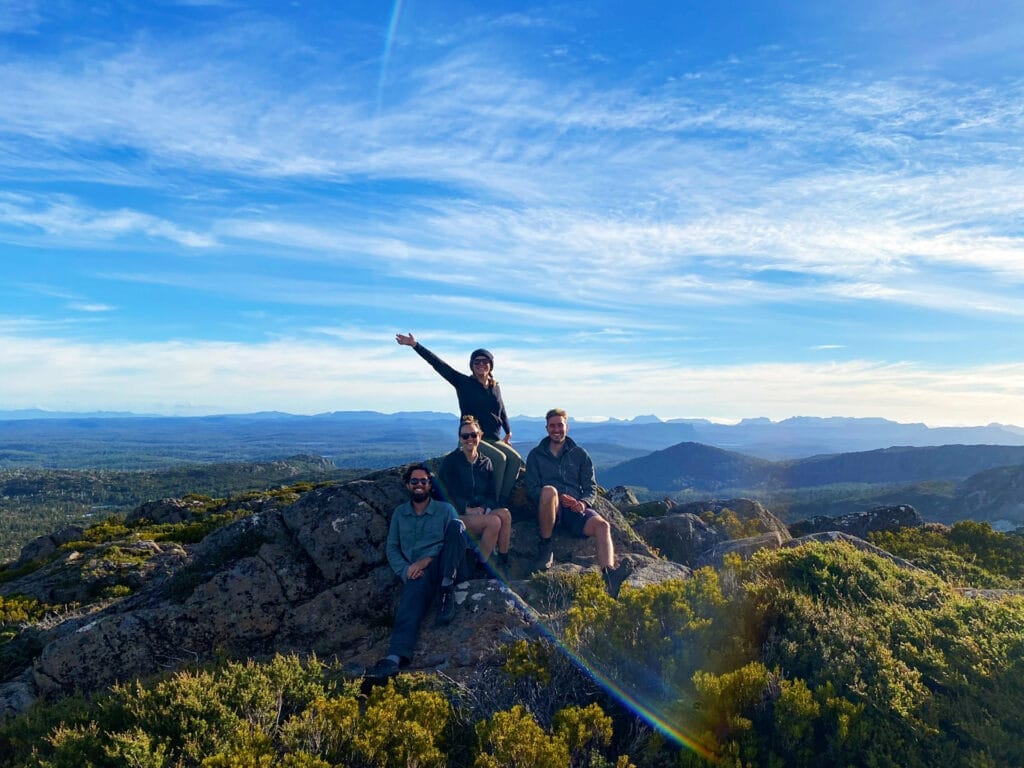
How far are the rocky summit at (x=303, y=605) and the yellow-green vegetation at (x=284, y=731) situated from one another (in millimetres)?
1551

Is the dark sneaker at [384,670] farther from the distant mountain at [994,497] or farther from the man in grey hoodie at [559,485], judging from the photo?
the distant mountain at [994,497]

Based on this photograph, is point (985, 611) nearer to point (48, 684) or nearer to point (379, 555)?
point (379, 555)

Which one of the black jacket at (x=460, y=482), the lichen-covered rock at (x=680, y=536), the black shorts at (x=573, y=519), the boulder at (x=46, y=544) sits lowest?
the boulder at (x=46, y=544)

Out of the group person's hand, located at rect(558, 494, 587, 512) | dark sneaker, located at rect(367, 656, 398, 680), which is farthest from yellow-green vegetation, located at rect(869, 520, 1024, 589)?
dark sneaker, located at rect(367, 656, 398, 680)

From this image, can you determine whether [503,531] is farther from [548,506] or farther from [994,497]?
[994,497]

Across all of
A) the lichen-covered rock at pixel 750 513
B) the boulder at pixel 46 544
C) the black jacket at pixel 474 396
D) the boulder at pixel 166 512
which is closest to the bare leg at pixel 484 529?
the black jacket at pixel 474 396

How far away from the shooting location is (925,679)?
246 inches

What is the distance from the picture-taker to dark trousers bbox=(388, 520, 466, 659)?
7734mm

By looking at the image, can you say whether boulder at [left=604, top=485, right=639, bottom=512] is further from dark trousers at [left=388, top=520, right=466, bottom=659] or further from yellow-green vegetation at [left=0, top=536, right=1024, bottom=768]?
yellow-green vegetation at [left=0, top=536, right=1024, bottom=768]

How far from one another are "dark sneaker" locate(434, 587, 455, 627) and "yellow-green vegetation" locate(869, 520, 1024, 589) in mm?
13793

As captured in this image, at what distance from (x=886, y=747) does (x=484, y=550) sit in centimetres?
584

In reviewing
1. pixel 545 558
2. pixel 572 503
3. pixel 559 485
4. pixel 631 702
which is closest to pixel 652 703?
pixel 631 702

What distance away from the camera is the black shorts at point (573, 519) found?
10961 mm

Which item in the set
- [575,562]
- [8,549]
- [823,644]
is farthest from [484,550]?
[8,549]
